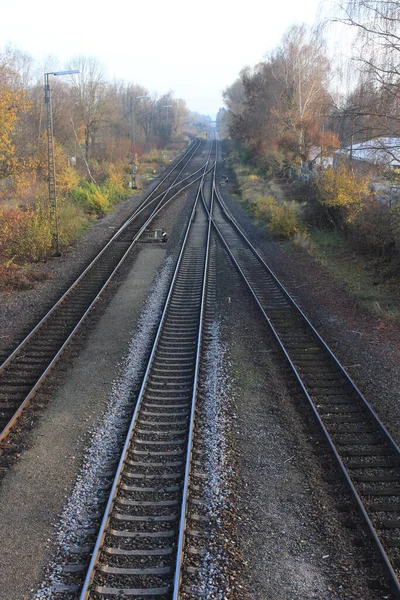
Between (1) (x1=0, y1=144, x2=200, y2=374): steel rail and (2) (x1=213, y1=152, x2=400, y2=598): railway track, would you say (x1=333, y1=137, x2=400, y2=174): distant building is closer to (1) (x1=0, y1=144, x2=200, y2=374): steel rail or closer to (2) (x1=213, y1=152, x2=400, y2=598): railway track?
(2) (x1=213, y1=152, x2=400, y2=598): railway track

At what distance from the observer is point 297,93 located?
34.0 meters

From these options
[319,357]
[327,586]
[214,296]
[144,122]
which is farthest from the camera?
[144,122]

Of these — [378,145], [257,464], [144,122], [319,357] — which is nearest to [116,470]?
[257,464]

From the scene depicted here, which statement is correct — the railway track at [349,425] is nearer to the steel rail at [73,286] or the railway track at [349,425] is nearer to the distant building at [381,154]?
the distant building at [381,154]

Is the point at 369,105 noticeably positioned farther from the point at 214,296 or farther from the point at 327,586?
the point at 327,586

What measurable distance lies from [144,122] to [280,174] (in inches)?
1976

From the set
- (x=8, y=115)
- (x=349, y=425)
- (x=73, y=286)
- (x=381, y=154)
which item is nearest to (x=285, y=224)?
(x=381, y=154)

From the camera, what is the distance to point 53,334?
420 inches

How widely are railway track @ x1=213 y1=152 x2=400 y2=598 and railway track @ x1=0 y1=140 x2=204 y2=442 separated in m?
4.44

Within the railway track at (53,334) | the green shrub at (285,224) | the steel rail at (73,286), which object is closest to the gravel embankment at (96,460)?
the railway track at (53,334)

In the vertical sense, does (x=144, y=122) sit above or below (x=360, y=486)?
above

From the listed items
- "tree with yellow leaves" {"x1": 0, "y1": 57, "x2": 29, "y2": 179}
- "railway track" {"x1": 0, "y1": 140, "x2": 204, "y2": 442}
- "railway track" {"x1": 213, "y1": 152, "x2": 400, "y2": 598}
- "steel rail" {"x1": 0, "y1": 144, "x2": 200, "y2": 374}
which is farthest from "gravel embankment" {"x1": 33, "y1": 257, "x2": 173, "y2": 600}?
"tree with yellow leaves" {"x1": 0, "y1": 57, "x2": 29, "y2": 179}

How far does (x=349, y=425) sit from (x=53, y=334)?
21.2 ft

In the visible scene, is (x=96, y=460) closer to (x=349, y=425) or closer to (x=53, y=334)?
(x=349, y=425)
